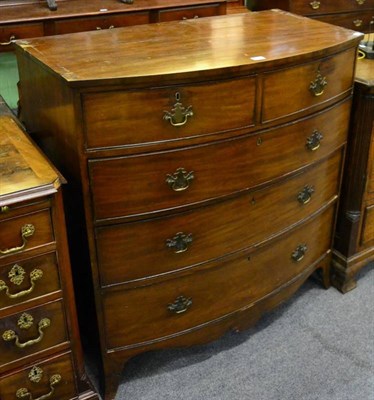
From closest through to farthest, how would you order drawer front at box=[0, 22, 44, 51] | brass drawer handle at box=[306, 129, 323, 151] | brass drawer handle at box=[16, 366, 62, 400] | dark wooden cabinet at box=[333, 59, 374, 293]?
1. brass drawer handle at box=[16, 366, 62, 400]
2. brass drawer handle at box=[306, 129, 323, 151]
3. dark wooden cabinet at box=[333, 59, 374, 293]
4. drawer front at box=[0, 22, 44, 51]

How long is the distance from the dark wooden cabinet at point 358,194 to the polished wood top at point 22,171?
1.11 m

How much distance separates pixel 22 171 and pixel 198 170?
18.0 inches

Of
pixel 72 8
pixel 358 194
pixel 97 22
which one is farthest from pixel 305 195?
pixel 72 8

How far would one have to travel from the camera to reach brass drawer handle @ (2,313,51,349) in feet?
4.60

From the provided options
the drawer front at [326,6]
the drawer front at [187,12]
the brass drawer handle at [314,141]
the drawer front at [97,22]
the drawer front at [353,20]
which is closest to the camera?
the brass drawer handle at [314,141]

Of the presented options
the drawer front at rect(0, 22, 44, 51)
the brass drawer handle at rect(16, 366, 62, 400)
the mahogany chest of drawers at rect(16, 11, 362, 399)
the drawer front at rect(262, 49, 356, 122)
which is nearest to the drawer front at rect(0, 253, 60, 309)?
the mahogany chest of drawers at rect(16, 11, 362, 399)

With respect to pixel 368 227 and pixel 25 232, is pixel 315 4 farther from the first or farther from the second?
pixel 25 232

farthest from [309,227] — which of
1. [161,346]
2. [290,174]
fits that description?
[161,346]

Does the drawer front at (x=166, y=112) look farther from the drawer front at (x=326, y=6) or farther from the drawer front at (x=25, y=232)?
the drawer front at (x=326, y=6)

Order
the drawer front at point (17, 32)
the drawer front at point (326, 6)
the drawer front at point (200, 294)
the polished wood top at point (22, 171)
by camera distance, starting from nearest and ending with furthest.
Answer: the polished wood top at point (22, 171), the drawer front at point (200, 294), the drawer front at point (17, 32), the drawer front at point (326, 6)

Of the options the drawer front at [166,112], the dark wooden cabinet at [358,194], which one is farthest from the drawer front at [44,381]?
the dark wooden cabinet at [358,194]

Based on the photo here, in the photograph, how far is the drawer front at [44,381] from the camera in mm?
1476

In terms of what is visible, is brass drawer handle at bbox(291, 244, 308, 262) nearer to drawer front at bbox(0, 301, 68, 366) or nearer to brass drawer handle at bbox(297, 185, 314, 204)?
brass drawer handle at bbox(297, 185, 314, 204)

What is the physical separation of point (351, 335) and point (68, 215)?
1097mm
